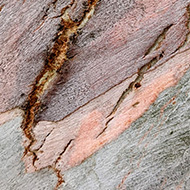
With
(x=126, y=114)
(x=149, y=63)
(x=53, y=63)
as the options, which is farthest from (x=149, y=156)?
(x=53, y=63)

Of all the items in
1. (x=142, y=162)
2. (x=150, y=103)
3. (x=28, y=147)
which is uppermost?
(x=28, y=147)

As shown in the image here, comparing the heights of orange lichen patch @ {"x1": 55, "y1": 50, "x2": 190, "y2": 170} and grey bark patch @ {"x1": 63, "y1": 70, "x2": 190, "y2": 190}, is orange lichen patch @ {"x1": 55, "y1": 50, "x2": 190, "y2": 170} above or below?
above

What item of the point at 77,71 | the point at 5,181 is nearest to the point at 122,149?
the point at 77,71

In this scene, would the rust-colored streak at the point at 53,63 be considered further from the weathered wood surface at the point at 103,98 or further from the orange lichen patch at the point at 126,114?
the orange lichen patch at the point at 126,114

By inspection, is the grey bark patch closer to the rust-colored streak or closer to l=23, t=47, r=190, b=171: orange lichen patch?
l=23, t=47, r=190, b=171: orange lichen patch

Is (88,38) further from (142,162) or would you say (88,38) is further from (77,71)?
(142,162)

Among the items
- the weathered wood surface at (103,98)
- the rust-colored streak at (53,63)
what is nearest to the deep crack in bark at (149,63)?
the weathered wood surface at (103,98)

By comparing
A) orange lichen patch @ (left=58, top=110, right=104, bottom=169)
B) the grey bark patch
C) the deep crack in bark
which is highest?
the deep crack in bark

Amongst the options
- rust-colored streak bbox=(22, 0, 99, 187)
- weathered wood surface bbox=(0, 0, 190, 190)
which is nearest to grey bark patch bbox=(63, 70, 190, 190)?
weathered wood surface bbox=(0, 0, 190, 190)

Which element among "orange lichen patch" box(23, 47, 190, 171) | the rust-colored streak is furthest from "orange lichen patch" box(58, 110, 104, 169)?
the rust-colored streak
